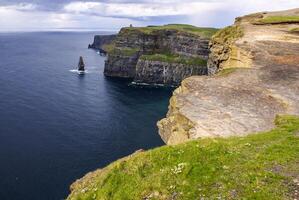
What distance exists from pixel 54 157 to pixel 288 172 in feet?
228

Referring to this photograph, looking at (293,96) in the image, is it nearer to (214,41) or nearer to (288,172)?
(288,172)

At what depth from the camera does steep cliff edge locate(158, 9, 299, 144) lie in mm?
31656

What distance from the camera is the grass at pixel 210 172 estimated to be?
20859 millimetres

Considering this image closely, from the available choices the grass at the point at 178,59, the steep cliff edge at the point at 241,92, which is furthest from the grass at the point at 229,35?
the grass at the point at 178,59

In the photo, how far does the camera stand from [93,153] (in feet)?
288

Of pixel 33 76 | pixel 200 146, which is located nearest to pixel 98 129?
pixel 200 146

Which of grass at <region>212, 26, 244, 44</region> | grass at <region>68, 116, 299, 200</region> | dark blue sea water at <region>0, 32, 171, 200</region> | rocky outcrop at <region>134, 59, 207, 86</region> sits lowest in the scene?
dark blue sea water at <region>0, 32, 171, 200</region>

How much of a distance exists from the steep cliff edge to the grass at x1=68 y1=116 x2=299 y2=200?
14.2 feet

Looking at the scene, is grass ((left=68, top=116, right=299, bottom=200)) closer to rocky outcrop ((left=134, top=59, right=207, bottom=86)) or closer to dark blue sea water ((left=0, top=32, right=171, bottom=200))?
dark blue sea water ((left=0, top=32, right=171, bottom=200))

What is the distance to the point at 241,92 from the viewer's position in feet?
128

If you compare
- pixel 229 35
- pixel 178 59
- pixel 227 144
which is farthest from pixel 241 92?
pixel 178 59

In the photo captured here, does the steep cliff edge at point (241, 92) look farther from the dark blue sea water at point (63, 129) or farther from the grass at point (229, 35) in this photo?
the dark blue sea water at point (63, 129)

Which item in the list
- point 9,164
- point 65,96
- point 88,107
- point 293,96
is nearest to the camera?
point 293,96

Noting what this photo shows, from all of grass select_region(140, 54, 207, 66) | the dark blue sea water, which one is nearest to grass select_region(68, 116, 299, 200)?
the dark blue sea water
